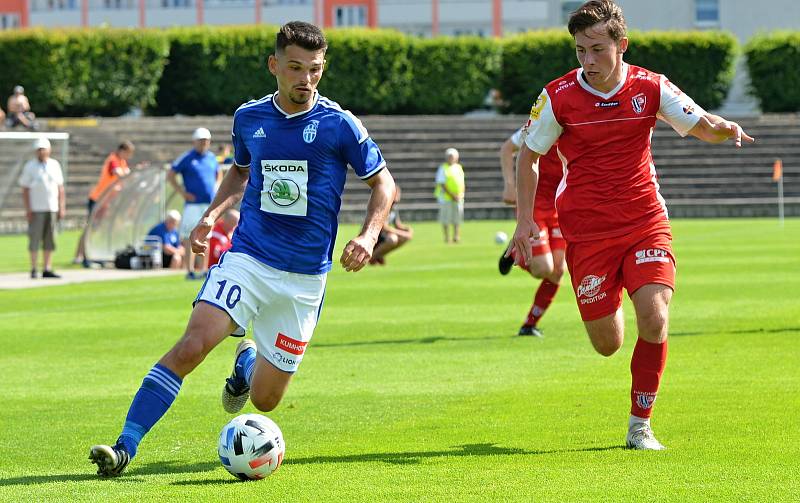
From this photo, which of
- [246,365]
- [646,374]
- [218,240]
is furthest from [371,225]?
[218,240]

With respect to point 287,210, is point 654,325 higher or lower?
lower

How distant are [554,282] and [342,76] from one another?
42678mm

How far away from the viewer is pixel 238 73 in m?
55.6

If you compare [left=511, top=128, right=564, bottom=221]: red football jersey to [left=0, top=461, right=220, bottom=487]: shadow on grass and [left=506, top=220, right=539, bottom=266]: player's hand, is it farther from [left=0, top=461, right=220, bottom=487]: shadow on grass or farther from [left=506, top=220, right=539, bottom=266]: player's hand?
[left=0, top=461, right=220, bottom=487]: shadow on grass

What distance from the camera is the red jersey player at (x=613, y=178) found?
25.3ft

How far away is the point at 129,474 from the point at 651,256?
119 inches

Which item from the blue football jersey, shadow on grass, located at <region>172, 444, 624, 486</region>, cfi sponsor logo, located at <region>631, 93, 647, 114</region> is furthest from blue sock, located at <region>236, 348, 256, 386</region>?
cfi sponsor logo, located at <region>631, 93, 647, 114</region>

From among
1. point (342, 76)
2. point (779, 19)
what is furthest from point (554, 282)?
point (779, 19)

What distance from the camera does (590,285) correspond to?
26.1 feet

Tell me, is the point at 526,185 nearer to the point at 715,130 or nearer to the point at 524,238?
the point at 524,238

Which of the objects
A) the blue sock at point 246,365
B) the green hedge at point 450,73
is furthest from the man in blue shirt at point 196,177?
the green hedge at point 450,73

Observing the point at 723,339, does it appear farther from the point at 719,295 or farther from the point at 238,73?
the point at 238,73

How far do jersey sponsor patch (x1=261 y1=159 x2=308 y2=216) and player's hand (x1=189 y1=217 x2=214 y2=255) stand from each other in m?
0.40

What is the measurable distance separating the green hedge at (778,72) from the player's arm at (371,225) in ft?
167
